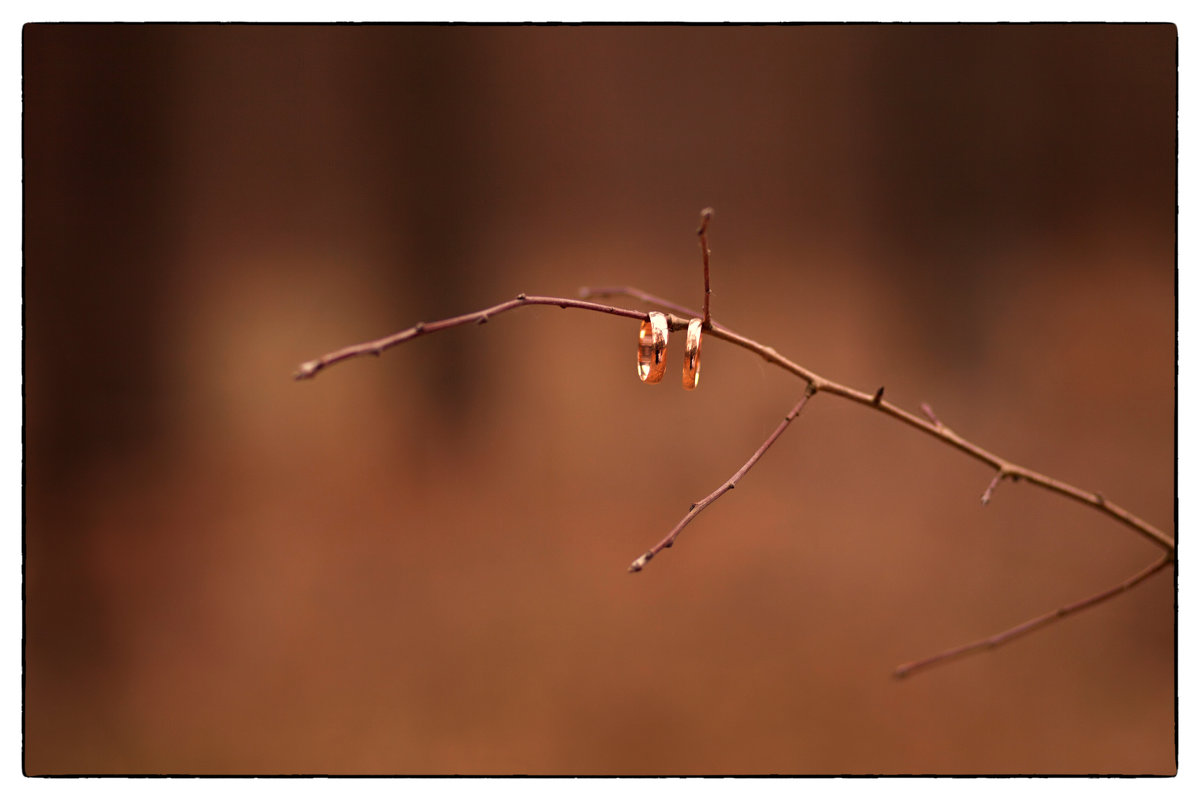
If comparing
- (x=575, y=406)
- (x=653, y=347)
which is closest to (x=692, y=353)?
(x=653, y=347)

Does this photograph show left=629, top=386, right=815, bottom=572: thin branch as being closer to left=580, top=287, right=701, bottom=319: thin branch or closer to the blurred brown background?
left=580, top=287, right=701, bottom=319: thin branch

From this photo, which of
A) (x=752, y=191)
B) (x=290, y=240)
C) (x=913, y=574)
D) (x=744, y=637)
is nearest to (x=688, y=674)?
(x=744, y=637)

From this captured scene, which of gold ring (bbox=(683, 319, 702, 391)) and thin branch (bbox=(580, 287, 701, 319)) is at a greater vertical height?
thin branch (bbox=(580, 287, 701, 319))

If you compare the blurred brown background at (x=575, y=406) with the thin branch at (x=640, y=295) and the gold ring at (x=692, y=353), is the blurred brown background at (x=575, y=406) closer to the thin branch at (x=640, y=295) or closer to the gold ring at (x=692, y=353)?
the thin branch at (x=640, y=295)

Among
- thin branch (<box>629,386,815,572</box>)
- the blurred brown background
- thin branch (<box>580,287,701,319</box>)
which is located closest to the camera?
thin branch (<box>629,386,815,572</box>)

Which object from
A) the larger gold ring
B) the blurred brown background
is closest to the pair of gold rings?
the larger gold ring

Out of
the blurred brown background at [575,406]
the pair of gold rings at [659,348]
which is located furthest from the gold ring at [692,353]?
the blurred brown background at [575,406]

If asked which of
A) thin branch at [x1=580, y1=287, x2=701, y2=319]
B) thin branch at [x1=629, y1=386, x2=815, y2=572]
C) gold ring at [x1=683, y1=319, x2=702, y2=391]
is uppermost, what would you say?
thin branch at [x1=580, y1=287, x2=701, y2=319]
